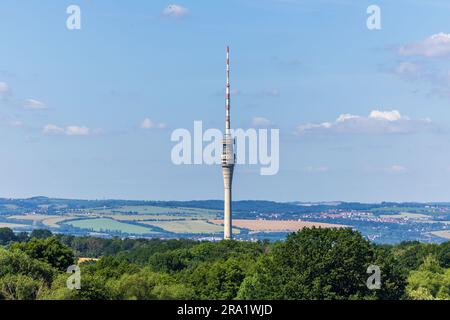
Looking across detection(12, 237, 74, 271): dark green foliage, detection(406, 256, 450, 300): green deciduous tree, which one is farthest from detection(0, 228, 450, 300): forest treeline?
detection(12, 237, 74, 271): dark green foliage

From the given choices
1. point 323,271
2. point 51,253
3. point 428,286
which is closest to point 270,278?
point 323,271

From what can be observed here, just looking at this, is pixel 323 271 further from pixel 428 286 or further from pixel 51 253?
pixel 51 253

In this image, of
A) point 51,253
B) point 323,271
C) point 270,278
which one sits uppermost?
point 51,253

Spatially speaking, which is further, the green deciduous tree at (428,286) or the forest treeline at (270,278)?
the green deciduous tree at (428,286)

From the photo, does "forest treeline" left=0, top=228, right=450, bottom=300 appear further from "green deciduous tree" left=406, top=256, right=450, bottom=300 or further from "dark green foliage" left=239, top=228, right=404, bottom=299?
"green deciduous tree" left=406, top=256, right=450, bottom=300

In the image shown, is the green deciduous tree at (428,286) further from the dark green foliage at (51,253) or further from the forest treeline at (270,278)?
the dark green foliage at (51,253)

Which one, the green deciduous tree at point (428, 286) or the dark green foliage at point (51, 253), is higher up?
the dark green foliage at point (51, 253)

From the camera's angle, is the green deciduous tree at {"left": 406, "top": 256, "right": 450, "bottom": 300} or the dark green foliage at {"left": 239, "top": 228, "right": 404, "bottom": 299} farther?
the green deciduous tree at {"left": 406, "top": 256, "right": 450, "bottom": 300}

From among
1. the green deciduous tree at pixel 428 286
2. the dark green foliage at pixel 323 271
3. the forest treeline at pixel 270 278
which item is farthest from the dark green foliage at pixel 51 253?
the green deciduous tree at pixel 428 286

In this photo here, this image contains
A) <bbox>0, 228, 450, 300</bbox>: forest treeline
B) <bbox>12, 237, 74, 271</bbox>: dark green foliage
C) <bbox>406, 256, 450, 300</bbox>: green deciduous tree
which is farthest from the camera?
<bbox>12, 237, 74, 271</bbox>: dark green foliage

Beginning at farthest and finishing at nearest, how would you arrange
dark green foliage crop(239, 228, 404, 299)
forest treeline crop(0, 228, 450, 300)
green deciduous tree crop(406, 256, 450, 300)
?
green deciduous tree crop(406, 256, 450, 300), dark green foliage crop(239, 228, 404, 299), forest treeline crop(0, 228, 450, 300)
